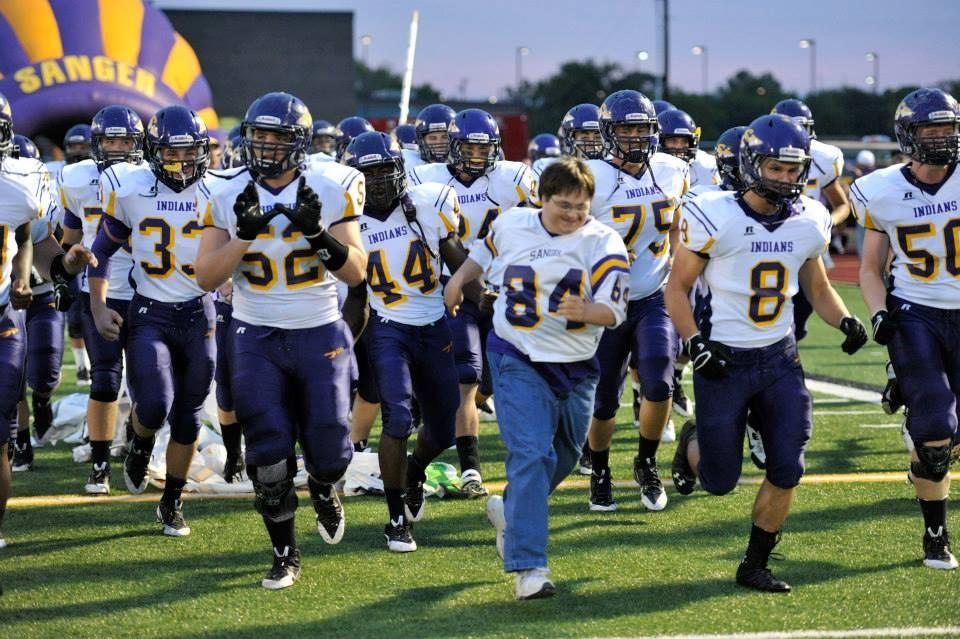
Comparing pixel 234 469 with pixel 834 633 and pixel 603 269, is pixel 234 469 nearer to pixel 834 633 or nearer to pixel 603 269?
pixel 603 269

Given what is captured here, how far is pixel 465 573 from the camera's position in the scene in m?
5.31

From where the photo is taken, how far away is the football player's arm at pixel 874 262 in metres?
5.59

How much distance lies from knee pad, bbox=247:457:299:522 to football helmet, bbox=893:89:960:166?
2.92 metres

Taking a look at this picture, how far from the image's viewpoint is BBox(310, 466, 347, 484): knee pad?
525 centimetres

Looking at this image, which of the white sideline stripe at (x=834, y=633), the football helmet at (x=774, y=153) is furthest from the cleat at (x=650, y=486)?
the white sideline stripe at (x=834, y=633)

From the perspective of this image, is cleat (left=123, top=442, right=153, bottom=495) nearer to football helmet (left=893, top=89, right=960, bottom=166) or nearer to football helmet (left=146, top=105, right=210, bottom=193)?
football helmet (left=146, top=105, right=210, bottom=193)

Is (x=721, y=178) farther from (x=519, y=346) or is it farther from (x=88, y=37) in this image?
(x=88, y=37)

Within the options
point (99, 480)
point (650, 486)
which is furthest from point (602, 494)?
point (99, 480)

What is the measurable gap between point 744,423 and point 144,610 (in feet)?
7.79

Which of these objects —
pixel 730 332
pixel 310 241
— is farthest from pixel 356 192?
pixel 730 332

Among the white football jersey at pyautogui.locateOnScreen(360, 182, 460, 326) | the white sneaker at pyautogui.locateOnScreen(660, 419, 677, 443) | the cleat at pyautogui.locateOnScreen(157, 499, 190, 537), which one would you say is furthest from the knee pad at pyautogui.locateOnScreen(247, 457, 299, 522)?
the white sneaker at pyautogui.locateOnScreen(660, 419, 677, 443)

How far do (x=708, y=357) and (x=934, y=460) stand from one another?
114cm

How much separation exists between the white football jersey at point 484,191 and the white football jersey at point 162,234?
165 cm

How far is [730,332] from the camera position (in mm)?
5078
